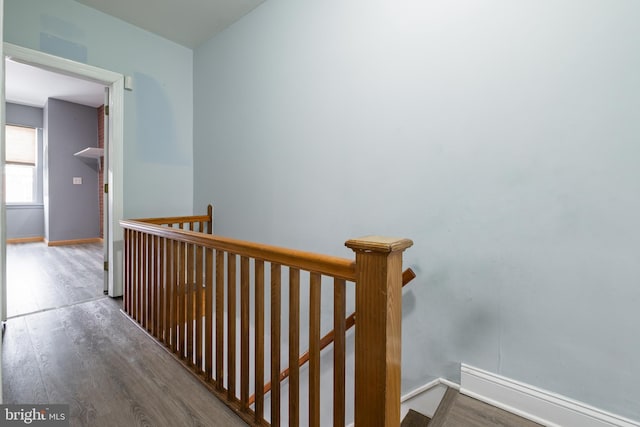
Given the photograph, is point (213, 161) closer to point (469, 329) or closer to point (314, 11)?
point (314, 11)

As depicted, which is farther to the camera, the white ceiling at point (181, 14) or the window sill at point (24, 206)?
the window sill at point (24, 206)

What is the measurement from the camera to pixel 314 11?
86.8 inches

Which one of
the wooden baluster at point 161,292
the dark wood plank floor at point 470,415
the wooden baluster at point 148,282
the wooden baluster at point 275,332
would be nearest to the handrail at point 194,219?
the wooden baluster at point 148,282

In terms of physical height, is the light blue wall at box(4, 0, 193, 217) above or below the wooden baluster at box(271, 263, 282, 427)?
above

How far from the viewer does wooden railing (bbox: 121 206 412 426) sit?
3.06 feet

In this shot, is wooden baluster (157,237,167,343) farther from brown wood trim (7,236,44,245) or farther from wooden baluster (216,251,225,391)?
brown wood trim (7,236,44,245)

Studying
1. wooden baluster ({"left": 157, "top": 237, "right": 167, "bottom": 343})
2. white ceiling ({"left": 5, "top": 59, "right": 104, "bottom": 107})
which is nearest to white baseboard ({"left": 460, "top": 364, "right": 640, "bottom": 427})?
wooden baluster ({"left": 157, "top": 237, "right": 167, "bottom": 343})

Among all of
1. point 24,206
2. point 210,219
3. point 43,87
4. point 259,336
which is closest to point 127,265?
point 210,219

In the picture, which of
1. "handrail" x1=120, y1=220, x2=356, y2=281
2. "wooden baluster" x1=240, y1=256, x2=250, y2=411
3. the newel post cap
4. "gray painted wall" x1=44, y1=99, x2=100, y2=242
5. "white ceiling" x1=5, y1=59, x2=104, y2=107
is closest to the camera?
the newel post cap

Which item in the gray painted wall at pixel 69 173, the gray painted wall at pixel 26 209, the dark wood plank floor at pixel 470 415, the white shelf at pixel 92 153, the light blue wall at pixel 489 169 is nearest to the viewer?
the light blue wall at pixel 489 169

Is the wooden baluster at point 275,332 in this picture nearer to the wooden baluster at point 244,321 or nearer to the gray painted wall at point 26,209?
the wooden baluster at point 244,321

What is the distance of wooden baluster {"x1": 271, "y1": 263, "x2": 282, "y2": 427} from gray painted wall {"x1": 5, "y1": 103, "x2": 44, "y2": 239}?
7.16 meters

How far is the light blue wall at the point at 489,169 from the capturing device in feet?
3.87

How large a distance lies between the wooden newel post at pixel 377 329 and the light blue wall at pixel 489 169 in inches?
29.8
